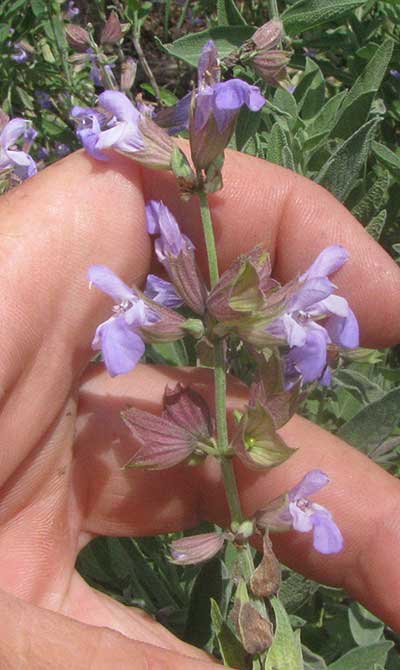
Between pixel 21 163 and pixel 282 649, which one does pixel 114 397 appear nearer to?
pixel 21 163

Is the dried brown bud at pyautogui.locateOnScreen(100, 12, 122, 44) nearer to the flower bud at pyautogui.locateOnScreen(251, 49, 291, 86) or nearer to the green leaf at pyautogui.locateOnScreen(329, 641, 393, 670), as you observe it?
the flower bud at pyautogui.locateOnScreen(251, 49, 291, 86)

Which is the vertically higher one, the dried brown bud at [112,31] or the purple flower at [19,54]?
the dried brown bud at [112,31]

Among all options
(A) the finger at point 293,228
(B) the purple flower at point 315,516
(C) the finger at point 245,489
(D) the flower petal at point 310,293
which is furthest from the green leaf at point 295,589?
(D) the flower petal at point 310,293

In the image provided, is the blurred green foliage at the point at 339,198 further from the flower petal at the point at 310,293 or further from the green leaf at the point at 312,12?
the flower petal at the point at 310,293

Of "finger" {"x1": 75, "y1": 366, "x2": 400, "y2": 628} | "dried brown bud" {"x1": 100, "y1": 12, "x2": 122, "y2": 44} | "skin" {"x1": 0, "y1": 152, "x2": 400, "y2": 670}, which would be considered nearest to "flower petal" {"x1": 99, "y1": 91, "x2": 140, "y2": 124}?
"skin" {"x1": 0, "y1": 152, "x2": 400, "y2": 670}

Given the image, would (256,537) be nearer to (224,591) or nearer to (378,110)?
(224,591)

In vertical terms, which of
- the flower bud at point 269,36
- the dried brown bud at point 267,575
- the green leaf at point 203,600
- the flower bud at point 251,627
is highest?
the flower bud at point 269,36
